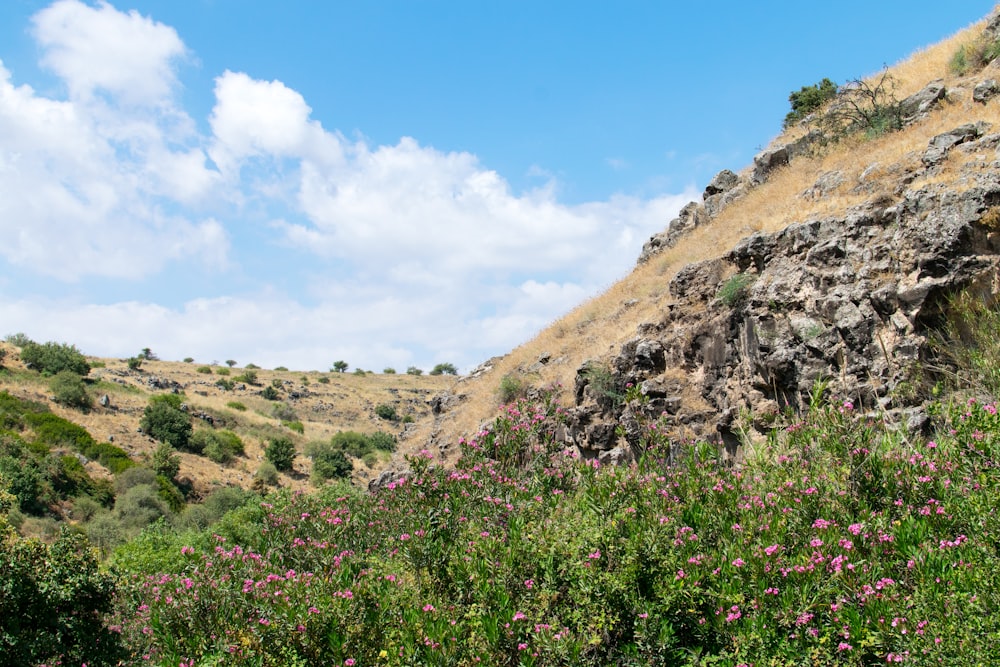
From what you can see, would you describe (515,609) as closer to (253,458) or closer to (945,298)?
(945,298)

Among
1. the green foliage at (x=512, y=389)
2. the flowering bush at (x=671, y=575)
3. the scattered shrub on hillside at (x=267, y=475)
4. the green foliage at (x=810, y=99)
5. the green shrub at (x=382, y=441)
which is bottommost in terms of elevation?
the flowering bush at (x=671, y=575)

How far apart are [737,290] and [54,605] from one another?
43.3 feet

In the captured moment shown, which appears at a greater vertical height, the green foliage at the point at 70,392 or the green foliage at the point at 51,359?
the green foliage at the point at 51,359

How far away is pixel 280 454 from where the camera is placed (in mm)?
46719

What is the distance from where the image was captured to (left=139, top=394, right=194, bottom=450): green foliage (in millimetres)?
44406

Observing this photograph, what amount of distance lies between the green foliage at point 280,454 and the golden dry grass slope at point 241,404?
0.69 metres

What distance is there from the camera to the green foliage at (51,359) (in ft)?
165

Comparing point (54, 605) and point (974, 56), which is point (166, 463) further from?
point (974, 56)

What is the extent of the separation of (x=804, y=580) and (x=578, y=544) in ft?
6.76

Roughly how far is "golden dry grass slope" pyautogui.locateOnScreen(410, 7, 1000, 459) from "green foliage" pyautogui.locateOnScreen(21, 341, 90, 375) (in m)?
36.4

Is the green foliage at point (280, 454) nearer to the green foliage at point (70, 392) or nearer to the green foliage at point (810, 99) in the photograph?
the green foliage at point (70, 392)

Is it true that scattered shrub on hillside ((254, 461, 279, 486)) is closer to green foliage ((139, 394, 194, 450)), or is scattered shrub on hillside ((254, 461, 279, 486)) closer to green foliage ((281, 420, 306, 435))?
green foliage ((139, 394, 194, 450))

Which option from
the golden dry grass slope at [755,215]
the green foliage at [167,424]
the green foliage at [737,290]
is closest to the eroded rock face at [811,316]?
the green foliage at [737,290]

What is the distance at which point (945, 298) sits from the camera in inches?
456
